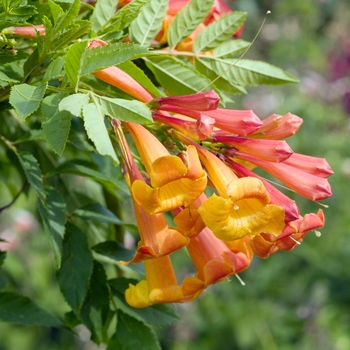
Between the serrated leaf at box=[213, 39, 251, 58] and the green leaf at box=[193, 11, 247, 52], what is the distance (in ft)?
0.05

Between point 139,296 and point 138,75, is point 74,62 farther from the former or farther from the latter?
point 139,296

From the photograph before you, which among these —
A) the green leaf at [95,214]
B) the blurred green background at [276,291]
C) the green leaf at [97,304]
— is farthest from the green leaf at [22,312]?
the blurred green background at [276,291]

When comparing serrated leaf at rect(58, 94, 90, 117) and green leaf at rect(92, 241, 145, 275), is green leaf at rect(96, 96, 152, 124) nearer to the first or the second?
serrated leaf at rect(58, 94, 90, 117)

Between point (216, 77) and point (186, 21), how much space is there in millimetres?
133

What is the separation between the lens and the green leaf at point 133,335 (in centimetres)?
125

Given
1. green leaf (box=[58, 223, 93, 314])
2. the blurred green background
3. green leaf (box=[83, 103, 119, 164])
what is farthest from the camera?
the blurred green background

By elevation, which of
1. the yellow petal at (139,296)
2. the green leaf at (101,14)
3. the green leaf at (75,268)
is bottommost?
the green leaf at (75,268)

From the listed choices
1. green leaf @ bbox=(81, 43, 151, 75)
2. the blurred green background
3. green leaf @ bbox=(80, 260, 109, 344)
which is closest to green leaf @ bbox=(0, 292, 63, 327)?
green leaf @ bbox=(80, 260, 109, 344)

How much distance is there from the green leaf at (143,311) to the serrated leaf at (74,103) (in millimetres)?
550

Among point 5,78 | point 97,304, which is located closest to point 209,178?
point 5,78

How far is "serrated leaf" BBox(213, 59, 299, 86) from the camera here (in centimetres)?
124

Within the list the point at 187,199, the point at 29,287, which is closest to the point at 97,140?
the point at 187,199

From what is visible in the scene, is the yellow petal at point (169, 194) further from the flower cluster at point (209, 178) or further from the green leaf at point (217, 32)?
the green leaf at point (217, 32)

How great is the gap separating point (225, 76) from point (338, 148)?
3.98 m
